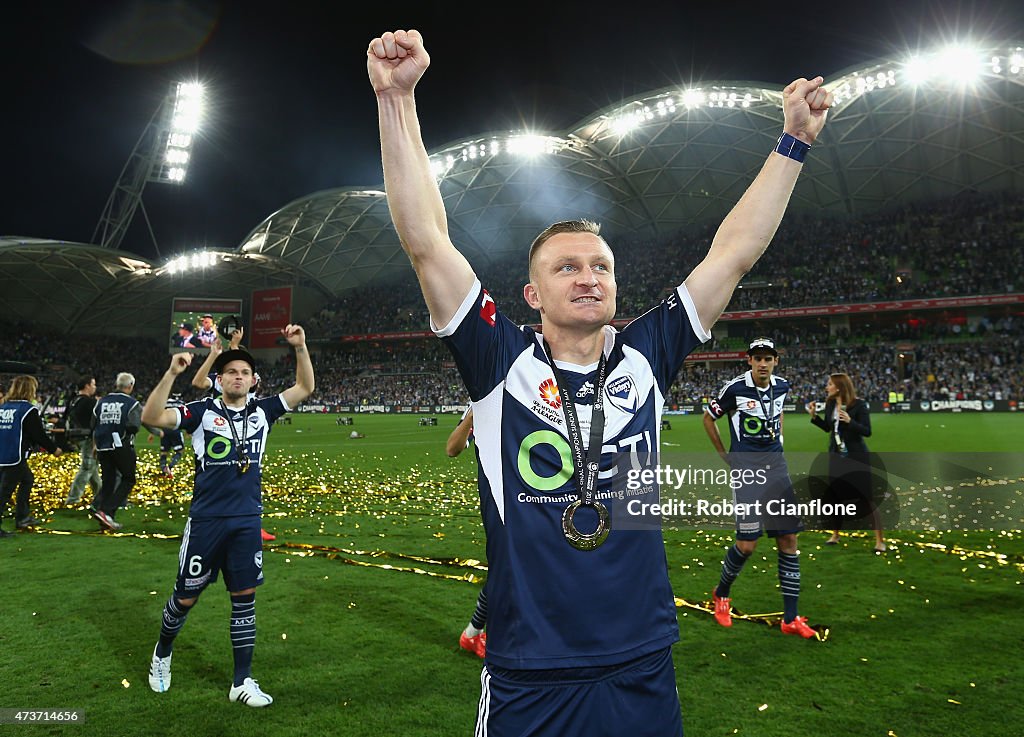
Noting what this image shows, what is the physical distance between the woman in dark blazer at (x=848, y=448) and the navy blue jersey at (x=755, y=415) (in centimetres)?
200

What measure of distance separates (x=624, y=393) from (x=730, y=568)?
460 centimetres

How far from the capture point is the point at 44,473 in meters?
16.2

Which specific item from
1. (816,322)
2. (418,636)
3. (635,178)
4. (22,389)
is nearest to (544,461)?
(418,636)

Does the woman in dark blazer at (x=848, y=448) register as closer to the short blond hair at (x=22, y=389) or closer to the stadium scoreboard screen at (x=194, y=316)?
the short blond hair at (x=22, y=389)

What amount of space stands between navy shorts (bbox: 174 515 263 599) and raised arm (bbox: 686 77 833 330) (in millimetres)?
3877

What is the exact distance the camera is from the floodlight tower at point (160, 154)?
50094 millimetres

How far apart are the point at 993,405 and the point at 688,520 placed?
31681 mm

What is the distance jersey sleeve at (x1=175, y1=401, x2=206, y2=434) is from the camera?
195 inches

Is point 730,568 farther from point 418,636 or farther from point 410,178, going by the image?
point 410,178

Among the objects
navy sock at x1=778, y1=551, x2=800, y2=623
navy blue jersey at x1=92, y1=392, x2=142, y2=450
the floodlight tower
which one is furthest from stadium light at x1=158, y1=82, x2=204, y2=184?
navy sock at x1=778, y1=551, x2=800, y2=623

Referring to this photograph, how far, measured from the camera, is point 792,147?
2.40 m

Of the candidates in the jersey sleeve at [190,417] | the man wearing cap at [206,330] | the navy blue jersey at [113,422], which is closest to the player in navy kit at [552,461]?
the jersey sleeve at [190,417]

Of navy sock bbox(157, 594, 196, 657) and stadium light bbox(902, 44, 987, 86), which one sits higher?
stadium light bbox(902, 44, 987, 86)

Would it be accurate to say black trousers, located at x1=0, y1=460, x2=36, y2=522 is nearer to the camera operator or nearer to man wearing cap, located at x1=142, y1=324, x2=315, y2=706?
the camera operator
